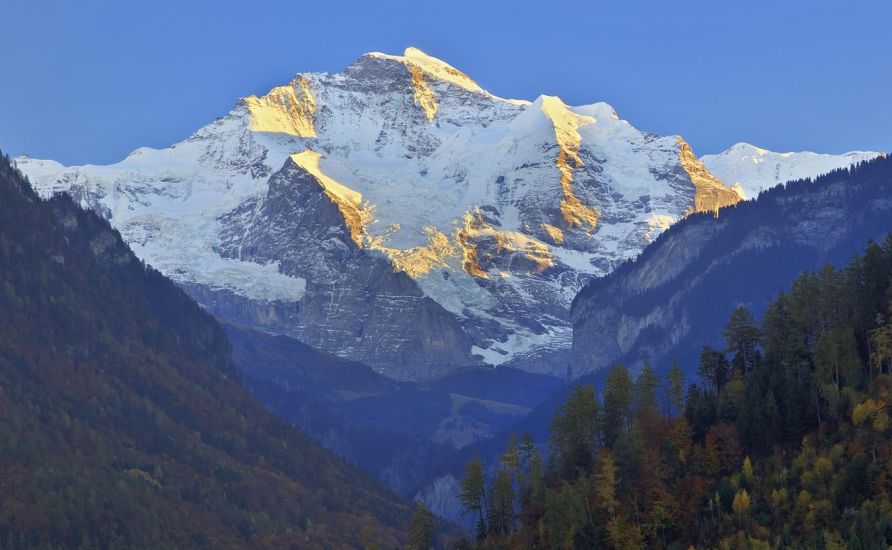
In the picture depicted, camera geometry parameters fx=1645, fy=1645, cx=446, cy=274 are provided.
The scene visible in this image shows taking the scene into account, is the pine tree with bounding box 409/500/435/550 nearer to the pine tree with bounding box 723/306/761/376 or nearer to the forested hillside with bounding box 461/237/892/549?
the forested hillside with bounding box 461/237/892/549

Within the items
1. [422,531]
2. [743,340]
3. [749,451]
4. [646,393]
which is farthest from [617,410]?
[422,531]

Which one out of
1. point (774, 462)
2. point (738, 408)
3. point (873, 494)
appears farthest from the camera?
point (738, 408)

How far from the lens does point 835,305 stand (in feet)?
620

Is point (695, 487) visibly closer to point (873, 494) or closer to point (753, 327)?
point (873, 494)

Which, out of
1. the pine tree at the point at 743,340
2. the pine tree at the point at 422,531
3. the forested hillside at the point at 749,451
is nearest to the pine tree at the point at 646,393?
the forested hillside at the point at 749,451

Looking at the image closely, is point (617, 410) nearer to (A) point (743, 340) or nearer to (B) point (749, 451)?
(A) point (743, 340)

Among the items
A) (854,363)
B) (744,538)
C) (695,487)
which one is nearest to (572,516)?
(695,487)

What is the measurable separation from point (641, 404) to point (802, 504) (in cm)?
4615

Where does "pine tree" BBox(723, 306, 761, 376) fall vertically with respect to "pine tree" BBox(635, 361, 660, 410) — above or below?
above

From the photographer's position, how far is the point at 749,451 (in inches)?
6698

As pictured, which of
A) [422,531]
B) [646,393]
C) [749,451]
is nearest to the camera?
[749,451]

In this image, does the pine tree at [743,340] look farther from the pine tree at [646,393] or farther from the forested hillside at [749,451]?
the pine tree at [646,393]

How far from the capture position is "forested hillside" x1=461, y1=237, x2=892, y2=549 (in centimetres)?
14962

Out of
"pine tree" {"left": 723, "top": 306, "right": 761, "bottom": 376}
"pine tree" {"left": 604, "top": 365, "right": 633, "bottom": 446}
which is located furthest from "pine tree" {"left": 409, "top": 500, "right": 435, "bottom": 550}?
"pine tree" {"left": 723, "top": 306, "right": 761, "bottom": 376}
